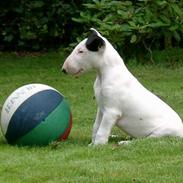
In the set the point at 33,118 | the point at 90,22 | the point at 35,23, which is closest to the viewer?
the point at 33,118

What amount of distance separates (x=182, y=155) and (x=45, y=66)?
10068 millimetres

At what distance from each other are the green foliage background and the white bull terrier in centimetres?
703

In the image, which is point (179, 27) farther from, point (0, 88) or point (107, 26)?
point (0, 88)

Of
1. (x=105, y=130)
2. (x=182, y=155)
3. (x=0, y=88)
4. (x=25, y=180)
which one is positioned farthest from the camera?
(x=0, y=88)

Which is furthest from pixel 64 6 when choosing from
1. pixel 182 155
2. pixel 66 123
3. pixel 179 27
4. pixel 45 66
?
pixel 182 155

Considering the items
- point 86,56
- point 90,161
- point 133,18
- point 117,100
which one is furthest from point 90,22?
point 90,161

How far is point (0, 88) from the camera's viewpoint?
14.3 metres

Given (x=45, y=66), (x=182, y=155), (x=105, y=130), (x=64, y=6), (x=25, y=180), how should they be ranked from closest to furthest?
1. (x=25, y=180)
2. (x=182, y=155)
3. (x=105, y=130)
4. (x=45, y=66)
5. (x=64, y=6)

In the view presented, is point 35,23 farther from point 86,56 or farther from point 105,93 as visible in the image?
point 105,93

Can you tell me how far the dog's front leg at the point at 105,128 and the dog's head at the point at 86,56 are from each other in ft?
2.00

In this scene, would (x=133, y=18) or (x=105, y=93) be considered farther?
(x=133, y=18)

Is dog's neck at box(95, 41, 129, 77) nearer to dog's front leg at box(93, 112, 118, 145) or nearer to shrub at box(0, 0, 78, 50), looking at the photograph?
dog's front leg at box(93, 112, 118, 145)

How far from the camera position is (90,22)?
653 inches

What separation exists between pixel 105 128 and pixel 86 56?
0.85 meters
